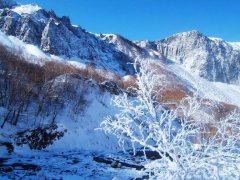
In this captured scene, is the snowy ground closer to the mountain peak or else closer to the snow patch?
the snow patch

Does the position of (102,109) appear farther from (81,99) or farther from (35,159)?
(35,159)

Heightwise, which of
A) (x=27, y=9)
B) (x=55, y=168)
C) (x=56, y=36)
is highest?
(x=27, y=9)

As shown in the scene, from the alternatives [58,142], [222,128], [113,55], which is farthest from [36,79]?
[113,55]

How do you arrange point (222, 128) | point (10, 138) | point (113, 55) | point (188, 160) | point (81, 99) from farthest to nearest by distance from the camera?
point (113, 55) → point (81, 99) → point (10, 138) → point (222, 128) → point (188, 160)

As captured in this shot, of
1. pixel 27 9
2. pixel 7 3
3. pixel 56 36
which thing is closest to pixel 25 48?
pixel 56 36

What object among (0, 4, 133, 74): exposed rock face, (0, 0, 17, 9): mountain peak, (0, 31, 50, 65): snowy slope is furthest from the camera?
(0, 0, 17, 9): mountain peak

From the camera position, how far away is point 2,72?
217ft

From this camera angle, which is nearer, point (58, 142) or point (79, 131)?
point (58, 142)

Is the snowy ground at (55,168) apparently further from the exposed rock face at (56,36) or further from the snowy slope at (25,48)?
the exposed rock face at (56,36)

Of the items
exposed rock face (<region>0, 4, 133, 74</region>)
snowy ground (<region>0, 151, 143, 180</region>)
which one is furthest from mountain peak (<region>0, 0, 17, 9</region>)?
snowy ground (<region>0, 151, 143, 180</region>)

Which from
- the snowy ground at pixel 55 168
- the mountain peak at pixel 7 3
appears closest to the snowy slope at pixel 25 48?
the mountain peak at pixel 7 3

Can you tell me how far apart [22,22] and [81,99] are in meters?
84.7

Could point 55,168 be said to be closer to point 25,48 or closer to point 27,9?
point 25,48

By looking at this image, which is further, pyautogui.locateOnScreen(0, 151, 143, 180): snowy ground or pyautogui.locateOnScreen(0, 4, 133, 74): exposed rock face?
pyautogui.locateOnScreen(0, 4, 133, 74): exposed rock face
